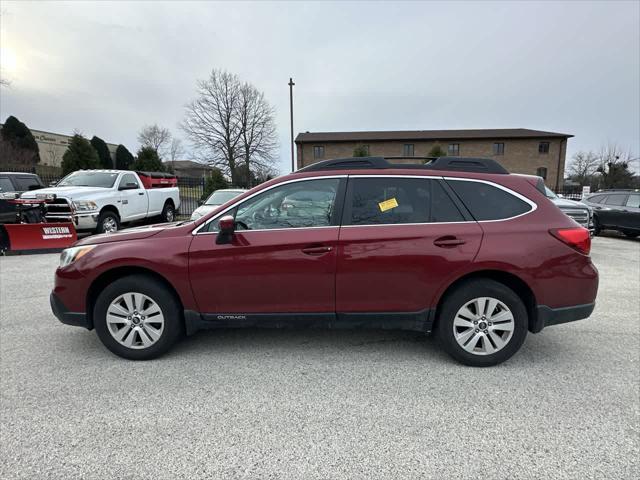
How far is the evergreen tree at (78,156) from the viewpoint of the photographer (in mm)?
27844

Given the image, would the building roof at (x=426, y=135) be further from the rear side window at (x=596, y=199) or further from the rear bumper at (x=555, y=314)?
the rear bumper at (x=555, y=314)

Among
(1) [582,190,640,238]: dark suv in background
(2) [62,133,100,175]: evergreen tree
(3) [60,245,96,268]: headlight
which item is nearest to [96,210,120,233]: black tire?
(3) [60,245,96,268]: headlight

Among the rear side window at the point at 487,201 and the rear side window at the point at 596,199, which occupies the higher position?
the rear side window at the point at 487,201

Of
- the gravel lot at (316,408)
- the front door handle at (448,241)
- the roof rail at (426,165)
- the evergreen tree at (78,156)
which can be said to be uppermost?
the evergreen tree at (78,156)

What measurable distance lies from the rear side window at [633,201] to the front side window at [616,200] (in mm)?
133

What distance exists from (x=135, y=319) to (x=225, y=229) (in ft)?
4.00

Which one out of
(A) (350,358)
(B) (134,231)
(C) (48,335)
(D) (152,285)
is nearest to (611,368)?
(A) (350,358)

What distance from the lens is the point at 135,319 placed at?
324 centimetres

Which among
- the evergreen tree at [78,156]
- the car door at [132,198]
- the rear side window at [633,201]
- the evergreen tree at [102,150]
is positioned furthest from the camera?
the evergreen tree at [102,150]

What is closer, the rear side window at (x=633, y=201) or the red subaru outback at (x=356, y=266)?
the red subaru outback at (x=356, y=266)

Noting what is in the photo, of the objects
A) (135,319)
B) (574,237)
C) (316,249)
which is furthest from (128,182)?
(574,237)

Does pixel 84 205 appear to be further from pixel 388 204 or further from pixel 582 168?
pixel 582 168

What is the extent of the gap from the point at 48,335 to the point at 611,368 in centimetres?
567

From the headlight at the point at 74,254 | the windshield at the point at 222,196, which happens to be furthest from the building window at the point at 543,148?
the headlight at the point at 74,254
